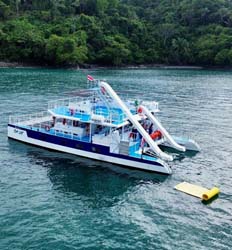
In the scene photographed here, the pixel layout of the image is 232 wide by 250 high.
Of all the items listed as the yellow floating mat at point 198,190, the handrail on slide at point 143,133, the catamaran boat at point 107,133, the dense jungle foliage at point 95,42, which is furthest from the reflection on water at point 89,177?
the dense jungle foliage at point 95,42

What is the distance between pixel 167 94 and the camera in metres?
96.4

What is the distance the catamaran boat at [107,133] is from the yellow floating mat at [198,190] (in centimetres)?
340

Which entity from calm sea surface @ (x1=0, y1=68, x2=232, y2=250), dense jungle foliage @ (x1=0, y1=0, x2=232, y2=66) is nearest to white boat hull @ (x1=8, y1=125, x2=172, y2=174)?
calm sea surface @ (x1=0, y1=68, x2=232, y2=250)

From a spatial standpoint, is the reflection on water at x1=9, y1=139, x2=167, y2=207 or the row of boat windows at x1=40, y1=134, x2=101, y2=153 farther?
the row of boat windows at x1=40, y1=134, x2=101, y2=153

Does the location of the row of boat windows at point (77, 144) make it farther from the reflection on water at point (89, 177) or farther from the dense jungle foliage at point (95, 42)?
the dense jungle foliage at point (95, 42)

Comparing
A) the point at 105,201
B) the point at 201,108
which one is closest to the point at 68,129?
the point at 105,201

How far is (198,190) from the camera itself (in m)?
37.5

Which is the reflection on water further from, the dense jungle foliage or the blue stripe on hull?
the dense jungle foliage

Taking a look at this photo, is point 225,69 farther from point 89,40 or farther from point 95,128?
point 95,128

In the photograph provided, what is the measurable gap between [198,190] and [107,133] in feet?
46.6

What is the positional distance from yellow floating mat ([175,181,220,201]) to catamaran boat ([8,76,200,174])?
340 centimetres

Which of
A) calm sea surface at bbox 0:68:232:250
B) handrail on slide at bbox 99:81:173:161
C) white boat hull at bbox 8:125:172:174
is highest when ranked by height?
handrail on slide at bbox 99:81:173:161

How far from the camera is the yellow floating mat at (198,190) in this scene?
35.8 metres

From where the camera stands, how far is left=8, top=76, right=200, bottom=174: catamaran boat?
44.0 metres
